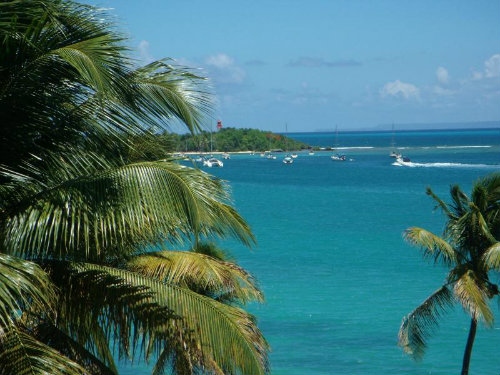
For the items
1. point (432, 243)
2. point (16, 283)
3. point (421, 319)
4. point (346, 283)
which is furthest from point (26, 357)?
point (346, 283)

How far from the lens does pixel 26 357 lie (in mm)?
4781

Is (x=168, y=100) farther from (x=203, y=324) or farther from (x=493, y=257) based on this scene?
(x=493, y=257)

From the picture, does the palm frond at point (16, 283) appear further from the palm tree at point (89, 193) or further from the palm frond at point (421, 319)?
the palm frond at point (421, 319)

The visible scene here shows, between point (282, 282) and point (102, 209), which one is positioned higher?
point (102, 209)

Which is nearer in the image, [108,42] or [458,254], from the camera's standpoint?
[108,42]

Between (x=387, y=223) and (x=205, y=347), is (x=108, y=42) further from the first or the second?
(x=387, y=223)

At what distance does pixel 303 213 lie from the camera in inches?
2255

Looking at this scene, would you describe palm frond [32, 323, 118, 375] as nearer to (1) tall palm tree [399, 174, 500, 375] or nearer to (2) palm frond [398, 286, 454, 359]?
(1) tall palm tree [399, 174, 500, 375]

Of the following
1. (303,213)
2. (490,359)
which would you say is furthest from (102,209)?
(303,213)

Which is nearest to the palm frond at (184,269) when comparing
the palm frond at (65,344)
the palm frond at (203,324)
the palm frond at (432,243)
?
the palm frond at (203,324)

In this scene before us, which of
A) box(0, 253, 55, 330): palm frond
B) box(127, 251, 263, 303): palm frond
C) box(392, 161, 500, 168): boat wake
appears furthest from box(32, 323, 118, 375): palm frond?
box(392, 161, 500, 168): boat wake

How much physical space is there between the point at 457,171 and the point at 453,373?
81783 millimetres

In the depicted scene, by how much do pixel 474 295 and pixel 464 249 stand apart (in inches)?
50.5

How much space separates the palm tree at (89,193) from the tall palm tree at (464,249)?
637 centimetres
